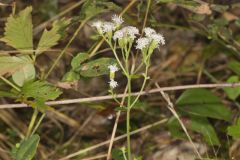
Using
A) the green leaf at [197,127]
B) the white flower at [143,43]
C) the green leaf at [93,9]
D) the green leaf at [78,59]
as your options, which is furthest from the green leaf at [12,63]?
the green leaf at [197,127]

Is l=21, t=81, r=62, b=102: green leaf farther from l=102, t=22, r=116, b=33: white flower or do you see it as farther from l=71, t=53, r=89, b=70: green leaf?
l=102, t=22, r=116, b=33: white flower

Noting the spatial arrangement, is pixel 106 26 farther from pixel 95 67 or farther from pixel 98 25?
pixel 95 67

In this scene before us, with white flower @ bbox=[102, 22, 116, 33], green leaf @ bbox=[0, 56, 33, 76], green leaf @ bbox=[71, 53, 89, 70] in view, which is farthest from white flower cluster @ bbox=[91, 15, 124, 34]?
green leaf @ bbox=[0, 56, 33, 76]

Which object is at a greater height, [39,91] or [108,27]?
[108,27]

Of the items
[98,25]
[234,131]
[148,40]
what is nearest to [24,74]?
[98,25]

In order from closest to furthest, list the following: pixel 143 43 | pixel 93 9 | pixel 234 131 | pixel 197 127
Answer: pixel 143 43 → pixel 234 131 → pixel 93 9 → pixel 197 127

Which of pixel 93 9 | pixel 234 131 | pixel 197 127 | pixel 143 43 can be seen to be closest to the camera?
pixel 143 43
